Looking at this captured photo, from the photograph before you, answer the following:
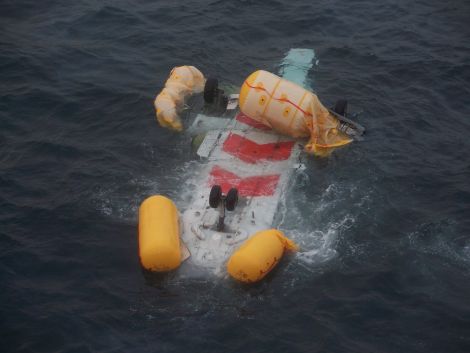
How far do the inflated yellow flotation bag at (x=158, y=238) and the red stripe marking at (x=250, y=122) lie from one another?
19.2 ft

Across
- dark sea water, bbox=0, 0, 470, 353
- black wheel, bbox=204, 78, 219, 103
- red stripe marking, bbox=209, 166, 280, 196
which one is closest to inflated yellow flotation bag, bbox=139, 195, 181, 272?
dark sea water, bbox=0, 0, 470, 353

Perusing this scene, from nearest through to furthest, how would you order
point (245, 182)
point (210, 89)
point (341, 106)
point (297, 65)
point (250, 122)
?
point (245, 182), point (341, 106), point (250, 122), point (210, 89), point (297, 65)

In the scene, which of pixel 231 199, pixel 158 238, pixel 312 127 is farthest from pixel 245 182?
pixel 158 238

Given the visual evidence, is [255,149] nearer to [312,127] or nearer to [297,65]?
[312,127]

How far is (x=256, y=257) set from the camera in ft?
47.4

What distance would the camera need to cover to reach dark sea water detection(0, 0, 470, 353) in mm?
14094

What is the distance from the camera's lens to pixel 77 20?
26.6m

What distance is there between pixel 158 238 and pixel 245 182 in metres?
4.27

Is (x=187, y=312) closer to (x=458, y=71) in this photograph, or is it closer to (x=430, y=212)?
(x=430, y=212)

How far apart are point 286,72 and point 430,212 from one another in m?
8.70

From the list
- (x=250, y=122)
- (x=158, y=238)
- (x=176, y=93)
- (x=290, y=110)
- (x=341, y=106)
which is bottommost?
(x=158, y=238)

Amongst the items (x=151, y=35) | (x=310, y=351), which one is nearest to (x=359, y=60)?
(x=151, y=35)

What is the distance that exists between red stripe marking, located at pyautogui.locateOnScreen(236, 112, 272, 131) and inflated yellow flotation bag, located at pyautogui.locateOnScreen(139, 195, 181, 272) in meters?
5.85

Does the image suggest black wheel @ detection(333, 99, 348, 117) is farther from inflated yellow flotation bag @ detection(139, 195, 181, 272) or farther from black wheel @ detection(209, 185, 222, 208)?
inflated yellow flotation bag @ detection(139, 195, 181, 272)
